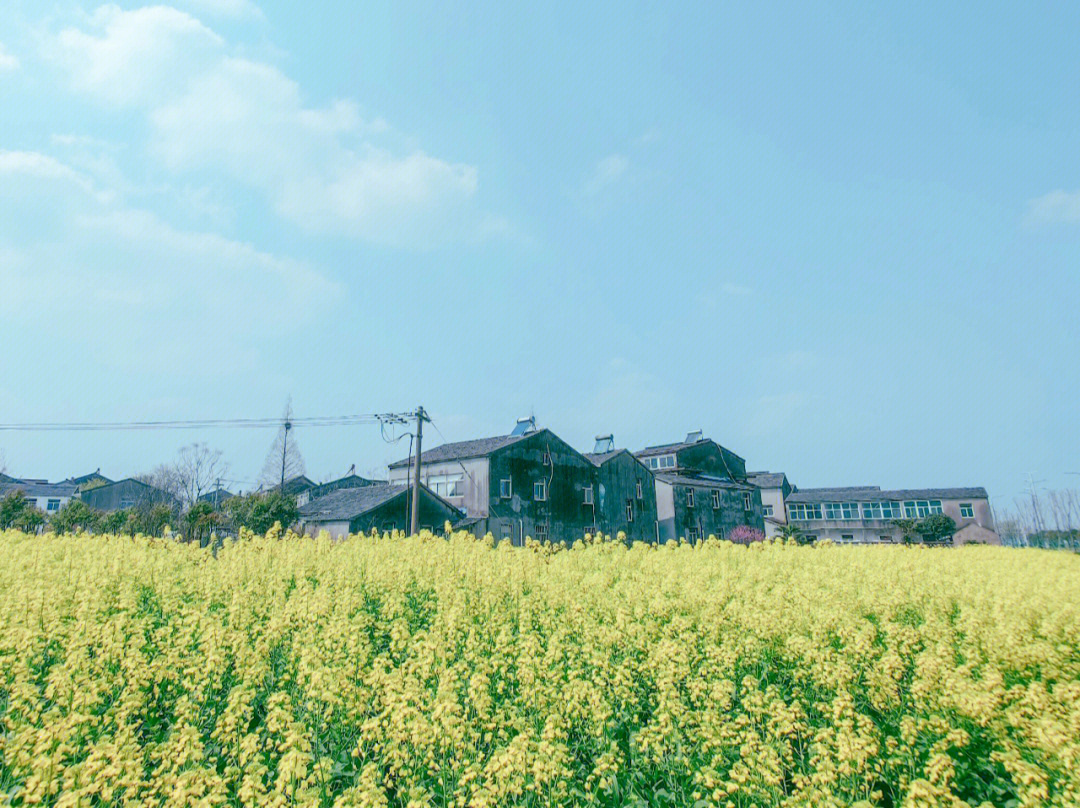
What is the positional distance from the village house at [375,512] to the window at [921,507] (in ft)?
150

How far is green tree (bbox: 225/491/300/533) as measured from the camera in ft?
108

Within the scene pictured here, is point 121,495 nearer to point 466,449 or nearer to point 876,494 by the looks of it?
point 466,449

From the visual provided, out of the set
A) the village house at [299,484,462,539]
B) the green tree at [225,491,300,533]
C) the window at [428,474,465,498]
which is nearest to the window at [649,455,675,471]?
the window at [428,474,465,498]

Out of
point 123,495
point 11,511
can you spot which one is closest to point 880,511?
point 11,511

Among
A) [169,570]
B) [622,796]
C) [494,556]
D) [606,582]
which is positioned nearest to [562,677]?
[622,796]

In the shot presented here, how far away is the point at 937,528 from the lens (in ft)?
165

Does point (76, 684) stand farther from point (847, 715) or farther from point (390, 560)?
point (390, 560)

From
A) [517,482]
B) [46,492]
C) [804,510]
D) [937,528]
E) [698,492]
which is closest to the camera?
[517,482]

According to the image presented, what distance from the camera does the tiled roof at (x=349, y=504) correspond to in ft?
103

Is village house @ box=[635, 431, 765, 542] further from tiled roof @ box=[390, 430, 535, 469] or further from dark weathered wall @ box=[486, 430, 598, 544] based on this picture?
tiled roof @ box=[390, 430, 535, 469]

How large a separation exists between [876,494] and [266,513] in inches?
2178

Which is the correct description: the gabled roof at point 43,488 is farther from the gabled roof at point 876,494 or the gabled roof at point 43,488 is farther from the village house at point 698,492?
the gabled roof at point 876,494

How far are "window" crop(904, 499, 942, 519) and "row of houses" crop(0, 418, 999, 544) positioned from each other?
113 mm

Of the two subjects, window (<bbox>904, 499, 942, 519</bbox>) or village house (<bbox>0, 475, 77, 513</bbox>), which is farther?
village house (<bbox>0, 475, 77, 513</bbox>)
